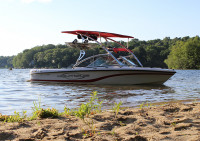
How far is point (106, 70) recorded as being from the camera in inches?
531

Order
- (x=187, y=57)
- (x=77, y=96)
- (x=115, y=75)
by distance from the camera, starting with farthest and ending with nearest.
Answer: (x=187, y=57) → (x=115, y=75) → (x=77, y=96)

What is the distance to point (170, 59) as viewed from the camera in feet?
296

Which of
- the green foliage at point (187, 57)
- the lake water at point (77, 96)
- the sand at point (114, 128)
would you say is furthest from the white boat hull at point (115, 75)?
the green foliage at point (187, 57)

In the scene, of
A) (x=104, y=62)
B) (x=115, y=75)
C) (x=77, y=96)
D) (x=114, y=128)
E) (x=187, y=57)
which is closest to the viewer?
(x=114, y=128)

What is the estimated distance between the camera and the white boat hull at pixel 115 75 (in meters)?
13.0

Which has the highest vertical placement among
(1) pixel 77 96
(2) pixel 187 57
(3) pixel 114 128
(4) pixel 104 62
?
(2) pixel 187 57

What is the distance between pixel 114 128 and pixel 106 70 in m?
9.93

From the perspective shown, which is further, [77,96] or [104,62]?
[104,62]

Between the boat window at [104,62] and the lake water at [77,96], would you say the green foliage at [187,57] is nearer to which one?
the boat window at [104,62]

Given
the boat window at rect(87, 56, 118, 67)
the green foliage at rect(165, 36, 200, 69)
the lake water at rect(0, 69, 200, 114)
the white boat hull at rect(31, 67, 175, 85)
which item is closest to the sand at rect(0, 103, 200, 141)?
the lake water at rect(0, 69, 200, 114)

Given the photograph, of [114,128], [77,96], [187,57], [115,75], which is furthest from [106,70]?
[187,57]

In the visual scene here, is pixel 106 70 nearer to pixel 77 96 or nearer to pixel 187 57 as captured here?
pixel 77 96

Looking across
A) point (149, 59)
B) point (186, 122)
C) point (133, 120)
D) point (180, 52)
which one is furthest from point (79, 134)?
point (149, 59)

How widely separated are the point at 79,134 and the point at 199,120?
2005 mm
